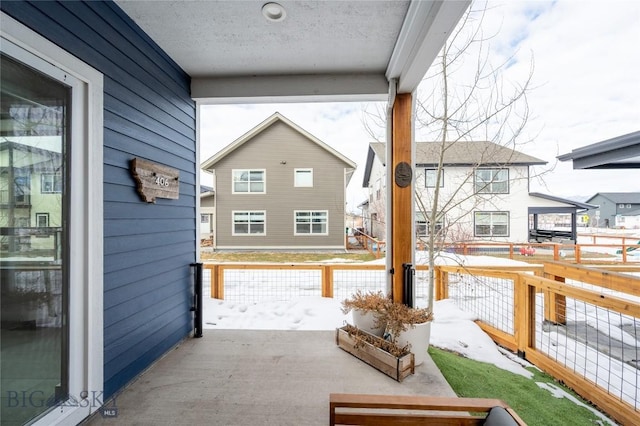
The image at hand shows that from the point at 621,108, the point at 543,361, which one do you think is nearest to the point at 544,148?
the point at 621,108

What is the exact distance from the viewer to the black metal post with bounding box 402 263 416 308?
102 inches

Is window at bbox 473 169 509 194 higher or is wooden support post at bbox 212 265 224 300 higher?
window at bbox 473 169 509 194

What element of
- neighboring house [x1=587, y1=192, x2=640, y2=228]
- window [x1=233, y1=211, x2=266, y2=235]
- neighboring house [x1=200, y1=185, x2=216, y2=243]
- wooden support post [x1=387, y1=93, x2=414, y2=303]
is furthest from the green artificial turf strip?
neighboring house [x1=587, y1=192, x2=640, y2=228]

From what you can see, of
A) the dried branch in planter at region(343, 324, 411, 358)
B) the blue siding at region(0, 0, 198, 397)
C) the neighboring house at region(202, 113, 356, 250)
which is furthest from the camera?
A: the neighboring house at region(202, 113, 356, 250)

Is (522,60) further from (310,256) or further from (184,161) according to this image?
(310,256)

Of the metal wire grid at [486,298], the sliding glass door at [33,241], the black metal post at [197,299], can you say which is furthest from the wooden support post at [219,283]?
the metal wire grid at [486,298]

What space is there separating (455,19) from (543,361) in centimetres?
303

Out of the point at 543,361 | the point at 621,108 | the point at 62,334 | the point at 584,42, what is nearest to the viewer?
the point at 62,334

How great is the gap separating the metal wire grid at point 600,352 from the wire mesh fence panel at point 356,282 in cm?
205

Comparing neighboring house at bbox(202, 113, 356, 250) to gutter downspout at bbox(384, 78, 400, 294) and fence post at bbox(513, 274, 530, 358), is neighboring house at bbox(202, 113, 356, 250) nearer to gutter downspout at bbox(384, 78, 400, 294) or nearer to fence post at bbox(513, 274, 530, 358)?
gutter downspout at bbox(384, 78, 400, 294)

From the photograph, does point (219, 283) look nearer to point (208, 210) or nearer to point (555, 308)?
point (555, 308)

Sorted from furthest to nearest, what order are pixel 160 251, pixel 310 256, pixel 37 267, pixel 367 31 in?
1. pixel 310 256
2. pixel 160 251
3. pixel 367 31
4. pixel 37 267

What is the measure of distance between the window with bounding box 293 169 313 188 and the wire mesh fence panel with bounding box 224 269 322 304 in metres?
5.46

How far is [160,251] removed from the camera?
226 cm
